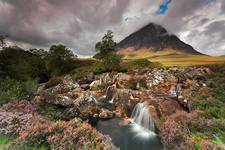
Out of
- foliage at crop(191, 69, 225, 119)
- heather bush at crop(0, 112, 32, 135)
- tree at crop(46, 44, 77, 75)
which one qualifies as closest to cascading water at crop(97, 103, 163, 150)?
foliage at crop(191, 69, 225, 119)

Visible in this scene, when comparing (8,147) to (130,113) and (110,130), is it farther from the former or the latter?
(130,113)

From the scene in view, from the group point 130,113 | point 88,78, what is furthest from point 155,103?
point 88,78

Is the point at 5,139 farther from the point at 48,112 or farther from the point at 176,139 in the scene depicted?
the point at 176,139

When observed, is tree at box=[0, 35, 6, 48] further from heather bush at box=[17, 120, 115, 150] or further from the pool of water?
heather bush at box=[17, 120, 115, 150]

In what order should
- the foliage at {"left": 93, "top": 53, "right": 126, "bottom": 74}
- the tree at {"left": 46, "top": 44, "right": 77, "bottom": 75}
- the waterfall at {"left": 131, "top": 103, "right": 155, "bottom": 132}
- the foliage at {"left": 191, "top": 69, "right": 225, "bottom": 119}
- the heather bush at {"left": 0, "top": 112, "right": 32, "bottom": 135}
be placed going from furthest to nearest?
1. the tree at {"left": 46, "top": 44, "right": 77, "bottom": 75}
2. the foliage at {"left": 93, "top": 53, "right": 126, "bottom": 74}
3. the waterfall at {"left": 131, "top": 103, "right": 155, "bottom": 132}
4. the foliage at {"left": 191, "top": 69, "right": 225, "bottom": 119}
5. the heather bush at {"left": 0, "top": 112, "right": 32, "bottom": 135}

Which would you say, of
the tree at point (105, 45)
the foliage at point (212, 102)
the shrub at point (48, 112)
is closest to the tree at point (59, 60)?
the tree at point (105, 45)

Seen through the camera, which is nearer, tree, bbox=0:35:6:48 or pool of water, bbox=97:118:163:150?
pool of water, bbox=97:118:163:150

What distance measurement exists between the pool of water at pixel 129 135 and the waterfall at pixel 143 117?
363 millimetres

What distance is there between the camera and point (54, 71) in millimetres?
41125

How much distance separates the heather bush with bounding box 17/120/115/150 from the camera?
3.74 meters

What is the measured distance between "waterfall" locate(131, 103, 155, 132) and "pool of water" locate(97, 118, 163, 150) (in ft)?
1.19

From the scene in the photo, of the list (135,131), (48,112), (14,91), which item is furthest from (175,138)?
(14,91)

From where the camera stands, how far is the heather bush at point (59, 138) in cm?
374

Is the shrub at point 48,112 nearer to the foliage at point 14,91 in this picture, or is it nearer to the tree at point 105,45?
the foliage at point 14,91
